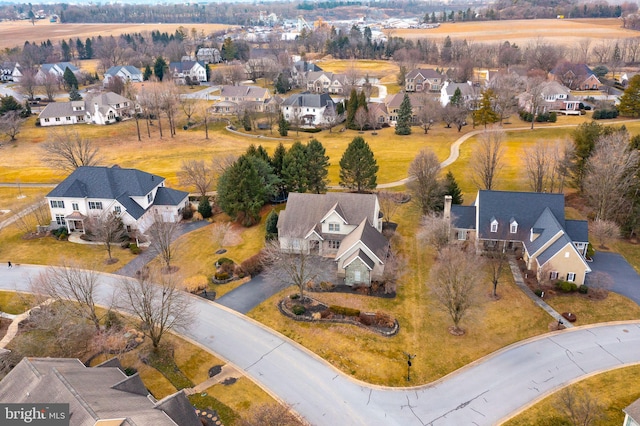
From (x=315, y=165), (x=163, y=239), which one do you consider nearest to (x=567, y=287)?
(x=315, y=165)

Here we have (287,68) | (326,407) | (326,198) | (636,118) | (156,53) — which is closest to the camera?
(326,407)

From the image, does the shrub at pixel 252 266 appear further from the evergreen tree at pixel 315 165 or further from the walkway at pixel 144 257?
the evergreen tree at pixel 315 165

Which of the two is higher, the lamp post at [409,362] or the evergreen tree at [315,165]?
the evergreen tree at [315,165]

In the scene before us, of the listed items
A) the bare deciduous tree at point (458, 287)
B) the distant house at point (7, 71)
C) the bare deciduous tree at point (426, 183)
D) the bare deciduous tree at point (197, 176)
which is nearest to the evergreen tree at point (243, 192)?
the bare deciduous tree at point (197, 176)

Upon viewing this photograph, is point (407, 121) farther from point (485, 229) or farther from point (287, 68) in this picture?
point (287, 68)

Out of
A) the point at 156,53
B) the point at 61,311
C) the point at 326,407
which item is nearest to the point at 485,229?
the point at 326,407

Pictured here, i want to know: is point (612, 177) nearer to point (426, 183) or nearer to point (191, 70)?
point (426, 183)

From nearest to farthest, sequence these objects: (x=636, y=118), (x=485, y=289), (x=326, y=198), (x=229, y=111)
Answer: (x=485, y=289) → (x=326, y=198) → (x=636, y=118) → (x=229, y=111)
